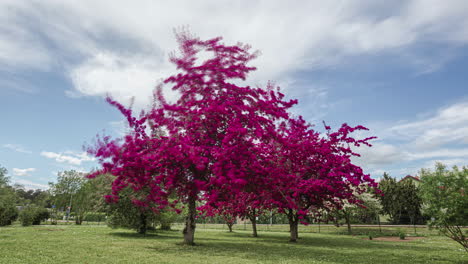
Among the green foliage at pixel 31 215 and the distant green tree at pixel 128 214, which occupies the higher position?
the distant green tree at pixel 128 214

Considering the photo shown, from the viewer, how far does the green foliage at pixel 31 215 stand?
121ft

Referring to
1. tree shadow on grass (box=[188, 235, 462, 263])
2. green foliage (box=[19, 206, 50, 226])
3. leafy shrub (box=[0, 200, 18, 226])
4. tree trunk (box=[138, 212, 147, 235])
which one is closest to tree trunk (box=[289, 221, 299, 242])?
tree shadow on grass (box=[188, 235, 462, 263])

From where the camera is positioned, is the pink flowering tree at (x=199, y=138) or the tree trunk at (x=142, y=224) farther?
the tree trunk at (x=142, y=224)

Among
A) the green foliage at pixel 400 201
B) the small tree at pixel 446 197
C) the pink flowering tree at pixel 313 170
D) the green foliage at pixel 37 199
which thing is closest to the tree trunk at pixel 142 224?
the pink flowering tree at pixel 313 170

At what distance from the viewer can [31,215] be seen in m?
37.6

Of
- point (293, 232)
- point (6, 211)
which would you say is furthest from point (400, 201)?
point (6, 211)

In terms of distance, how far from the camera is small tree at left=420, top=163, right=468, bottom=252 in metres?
11.4

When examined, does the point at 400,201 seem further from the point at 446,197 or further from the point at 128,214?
the point at 128,214

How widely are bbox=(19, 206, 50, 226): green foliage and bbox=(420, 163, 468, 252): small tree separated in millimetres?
43643

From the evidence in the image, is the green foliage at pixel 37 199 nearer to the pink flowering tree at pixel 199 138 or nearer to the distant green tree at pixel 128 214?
the distant green tree at pixel 128 214

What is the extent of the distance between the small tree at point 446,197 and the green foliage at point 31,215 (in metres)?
43.6

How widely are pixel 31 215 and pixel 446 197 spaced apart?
147 ft

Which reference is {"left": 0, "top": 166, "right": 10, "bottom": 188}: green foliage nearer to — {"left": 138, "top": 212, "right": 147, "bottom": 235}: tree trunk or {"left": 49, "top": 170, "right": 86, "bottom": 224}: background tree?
{"left": 49, "top": 170, "right": 86, "bottom": 224}: background tree

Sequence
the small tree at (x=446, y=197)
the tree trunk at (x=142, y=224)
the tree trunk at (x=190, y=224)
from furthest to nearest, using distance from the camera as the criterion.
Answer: the tree trunk at (x=142, y=224)
the tree trunk at (x=190, y=224)
the small tree at (x=446, y=197)
